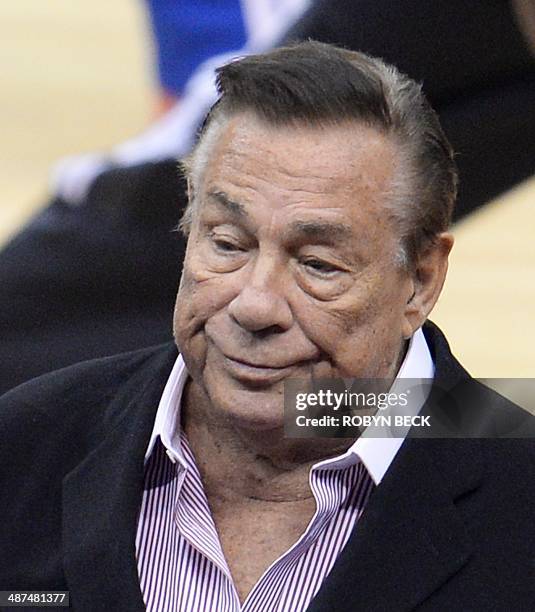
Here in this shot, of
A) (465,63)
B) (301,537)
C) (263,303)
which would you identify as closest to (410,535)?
(301,537)

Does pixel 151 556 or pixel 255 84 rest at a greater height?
pixel 255 84

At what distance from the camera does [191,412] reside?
272cm

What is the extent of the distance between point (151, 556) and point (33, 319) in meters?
1.57

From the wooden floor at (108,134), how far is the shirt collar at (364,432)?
74.5 inches

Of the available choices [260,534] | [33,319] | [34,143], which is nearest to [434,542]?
[260,534]

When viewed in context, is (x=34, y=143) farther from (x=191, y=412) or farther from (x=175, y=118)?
(x=191, y=412)

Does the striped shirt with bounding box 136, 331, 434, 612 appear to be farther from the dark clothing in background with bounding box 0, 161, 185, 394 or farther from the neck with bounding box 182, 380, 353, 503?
the dark clothing in background with bounding box 0, 161, 185, 394

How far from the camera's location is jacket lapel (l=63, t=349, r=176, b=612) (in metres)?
2.54

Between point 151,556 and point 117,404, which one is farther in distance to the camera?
point 117,404

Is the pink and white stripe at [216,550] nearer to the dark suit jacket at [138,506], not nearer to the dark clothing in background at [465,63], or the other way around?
the dark suit jacket at [138,506]

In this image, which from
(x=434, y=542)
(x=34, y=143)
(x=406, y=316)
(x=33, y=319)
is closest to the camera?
(x=434, y=542)

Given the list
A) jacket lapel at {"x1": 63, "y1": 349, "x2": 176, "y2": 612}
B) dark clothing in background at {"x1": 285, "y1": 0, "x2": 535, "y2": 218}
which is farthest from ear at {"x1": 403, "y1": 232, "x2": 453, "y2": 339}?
dark clothing in background at {"x1": 285, "y1": 0, "x2": 535, "y2": 218}

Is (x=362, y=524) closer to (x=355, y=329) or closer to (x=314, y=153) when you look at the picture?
(x=355, y=329)

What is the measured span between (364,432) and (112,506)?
396mm
